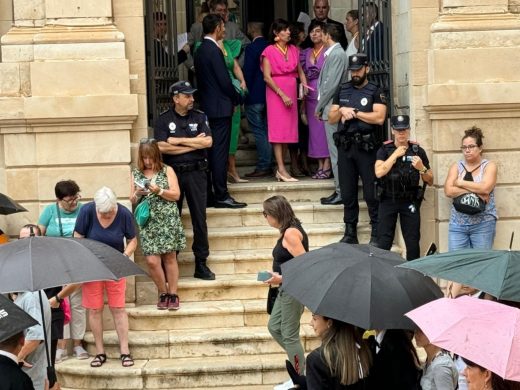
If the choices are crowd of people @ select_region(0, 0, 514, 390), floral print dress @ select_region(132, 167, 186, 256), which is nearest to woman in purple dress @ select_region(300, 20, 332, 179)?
crowd of people @ select_region(0, 0, 514, 390)

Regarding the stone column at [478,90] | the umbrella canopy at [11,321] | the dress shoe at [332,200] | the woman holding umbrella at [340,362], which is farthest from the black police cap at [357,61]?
the umbrella canopy at [11,321]

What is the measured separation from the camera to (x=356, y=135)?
12594mm

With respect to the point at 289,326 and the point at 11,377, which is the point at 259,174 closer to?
the point at 289,326

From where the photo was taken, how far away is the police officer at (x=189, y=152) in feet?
40.5

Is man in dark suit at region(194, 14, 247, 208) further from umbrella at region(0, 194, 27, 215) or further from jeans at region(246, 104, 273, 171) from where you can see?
umbrella at region(0, 194, 27, 215)

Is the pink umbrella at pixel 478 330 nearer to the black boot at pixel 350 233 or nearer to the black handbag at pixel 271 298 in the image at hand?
the black handbag at pixel 271 298

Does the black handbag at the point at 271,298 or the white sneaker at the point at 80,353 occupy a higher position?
the black handbag at the point at 271,298

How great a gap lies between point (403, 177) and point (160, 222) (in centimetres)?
231

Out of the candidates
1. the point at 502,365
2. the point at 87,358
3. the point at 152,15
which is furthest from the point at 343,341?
the point at 152,15

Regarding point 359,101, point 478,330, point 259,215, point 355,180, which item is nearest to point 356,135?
point 359,101

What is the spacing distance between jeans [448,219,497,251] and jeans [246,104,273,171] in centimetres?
298

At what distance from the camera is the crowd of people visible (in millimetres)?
11266

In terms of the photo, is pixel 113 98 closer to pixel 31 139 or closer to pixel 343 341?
pixel 31 139

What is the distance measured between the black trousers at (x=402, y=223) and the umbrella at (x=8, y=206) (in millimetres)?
3385
